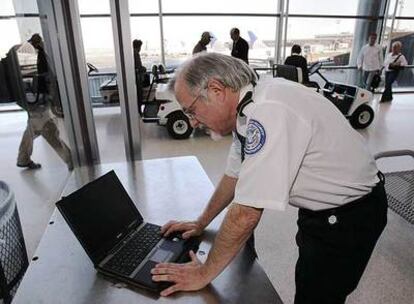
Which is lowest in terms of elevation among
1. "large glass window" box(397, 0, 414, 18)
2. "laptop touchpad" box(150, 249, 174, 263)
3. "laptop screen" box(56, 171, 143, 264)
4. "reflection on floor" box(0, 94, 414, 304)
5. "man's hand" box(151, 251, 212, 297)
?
"reflection on floor" box(0, 94, 414, 304)

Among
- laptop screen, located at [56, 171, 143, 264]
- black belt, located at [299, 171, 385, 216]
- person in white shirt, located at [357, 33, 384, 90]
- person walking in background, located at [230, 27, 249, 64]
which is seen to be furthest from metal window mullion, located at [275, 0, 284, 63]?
laptop screen, located at [56, 171, 143, 264]

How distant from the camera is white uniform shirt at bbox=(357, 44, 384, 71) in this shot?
7.02m

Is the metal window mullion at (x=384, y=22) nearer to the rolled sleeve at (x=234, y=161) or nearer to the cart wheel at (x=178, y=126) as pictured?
the cart wheel at (x=178, y=126)

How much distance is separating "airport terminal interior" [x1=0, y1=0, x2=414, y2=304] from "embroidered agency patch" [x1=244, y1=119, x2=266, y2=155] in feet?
1.24

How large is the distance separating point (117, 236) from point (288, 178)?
0.58m

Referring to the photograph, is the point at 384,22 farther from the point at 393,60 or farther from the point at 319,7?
the point at 319,7

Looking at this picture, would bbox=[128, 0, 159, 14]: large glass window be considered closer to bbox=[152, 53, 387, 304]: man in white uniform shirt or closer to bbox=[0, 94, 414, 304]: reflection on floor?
bbox=[0, 94, 414, 304]: reflection on floor

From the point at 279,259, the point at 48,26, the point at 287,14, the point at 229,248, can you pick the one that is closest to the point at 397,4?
the point at 287,14

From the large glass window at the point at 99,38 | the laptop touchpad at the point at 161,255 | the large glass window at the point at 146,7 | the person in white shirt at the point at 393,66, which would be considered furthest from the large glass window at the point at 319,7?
→ the laptop touchpad at the point at 161,255

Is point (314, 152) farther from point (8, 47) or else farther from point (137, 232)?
point (8, 47)

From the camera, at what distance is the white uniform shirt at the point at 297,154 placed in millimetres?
821

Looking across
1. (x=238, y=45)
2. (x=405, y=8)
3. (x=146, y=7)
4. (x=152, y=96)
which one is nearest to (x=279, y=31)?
(x=238, y=45)

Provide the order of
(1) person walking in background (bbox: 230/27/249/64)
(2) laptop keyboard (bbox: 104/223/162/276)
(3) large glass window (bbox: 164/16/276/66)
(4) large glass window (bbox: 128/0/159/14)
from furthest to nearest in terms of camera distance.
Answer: (3) large glass window (bbox: 164/16/276/66), (4) large glass window (bbox: 128/0/159/14), (1) person walking in background (bbox: 230/27/249/64), (2) laptop keyboard (bbox: 104/223/162/276)

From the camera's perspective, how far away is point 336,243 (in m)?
1.07
